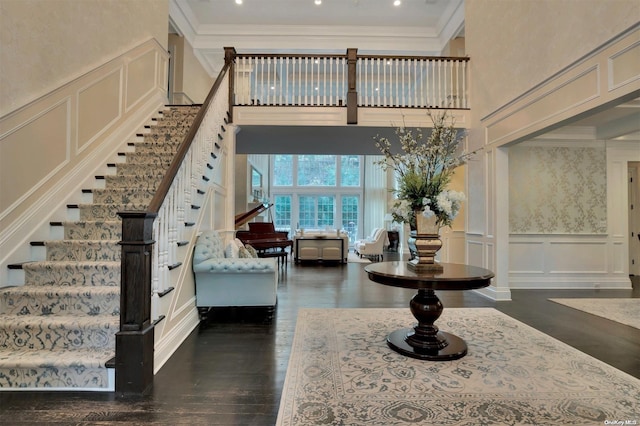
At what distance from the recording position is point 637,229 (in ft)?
20.5

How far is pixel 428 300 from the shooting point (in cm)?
263

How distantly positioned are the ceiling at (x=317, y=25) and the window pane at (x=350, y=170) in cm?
581

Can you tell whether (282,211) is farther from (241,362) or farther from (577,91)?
(577,91)

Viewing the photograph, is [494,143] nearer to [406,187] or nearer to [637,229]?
[406,187]

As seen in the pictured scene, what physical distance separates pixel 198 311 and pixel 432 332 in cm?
243

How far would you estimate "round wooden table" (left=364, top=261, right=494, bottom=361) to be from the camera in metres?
2.28

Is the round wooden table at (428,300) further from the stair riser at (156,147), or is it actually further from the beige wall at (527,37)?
the stair riser at (156,147)

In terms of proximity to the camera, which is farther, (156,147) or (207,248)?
(156,147)

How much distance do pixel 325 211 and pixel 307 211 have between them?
2.57 ft

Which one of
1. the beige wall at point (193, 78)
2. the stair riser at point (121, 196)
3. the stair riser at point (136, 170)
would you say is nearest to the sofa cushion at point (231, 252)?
the stair riser at point (121, 196)

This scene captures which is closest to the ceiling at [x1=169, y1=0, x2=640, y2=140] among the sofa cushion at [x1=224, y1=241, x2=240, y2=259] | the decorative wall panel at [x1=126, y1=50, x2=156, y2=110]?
the decorative wall panel at [x1=126, y1=50, x2=156, y2=110]

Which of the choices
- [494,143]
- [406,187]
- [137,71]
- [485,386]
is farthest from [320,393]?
[137,71]

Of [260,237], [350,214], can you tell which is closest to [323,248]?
[260,237]

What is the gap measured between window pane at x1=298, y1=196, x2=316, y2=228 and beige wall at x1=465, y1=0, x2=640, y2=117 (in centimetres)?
888
